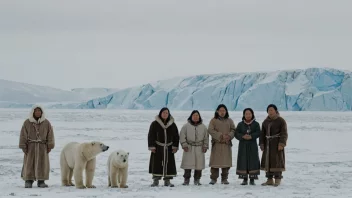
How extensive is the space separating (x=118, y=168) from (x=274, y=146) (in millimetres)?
2527

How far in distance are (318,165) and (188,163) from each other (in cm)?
521

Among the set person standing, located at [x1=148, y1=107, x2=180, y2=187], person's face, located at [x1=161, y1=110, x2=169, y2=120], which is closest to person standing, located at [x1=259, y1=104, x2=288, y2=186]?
person standing, located at [x1=148, y1=107, x2=180, y2=187]

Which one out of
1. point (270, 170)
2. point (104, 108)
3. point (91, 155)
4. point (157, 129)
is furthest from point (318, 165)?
point (104, 108)

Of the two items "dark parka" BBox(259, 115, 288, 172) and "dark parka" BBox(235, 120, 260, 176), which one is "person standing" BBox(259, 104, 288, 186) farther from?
"dark parka" BBox(235, 120, 260, 176)

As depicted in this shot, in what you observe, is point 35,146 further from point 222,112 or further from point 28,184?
point 222,112

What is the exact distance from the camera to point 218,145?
8.31 m

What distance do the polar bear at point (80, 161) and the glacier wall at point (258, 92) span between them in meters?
47.5

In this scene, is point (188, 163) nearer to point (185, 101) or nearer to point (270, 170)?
point (270, 170)

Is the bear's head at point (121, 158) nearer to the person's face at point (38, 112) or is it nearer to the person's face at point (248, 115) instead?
the person's face at point (38, 112)

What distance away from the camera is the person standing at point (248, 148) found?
8.22 m

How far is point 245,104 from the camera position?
55.5m

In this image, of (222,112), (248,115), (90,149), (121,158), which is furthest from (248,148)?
(90,149)

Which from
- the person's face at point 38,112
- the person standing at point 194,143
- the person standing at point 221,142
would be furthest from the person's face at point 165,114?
the person's face at point 38,112

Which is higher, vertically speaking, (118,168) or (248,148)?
(248,148)
